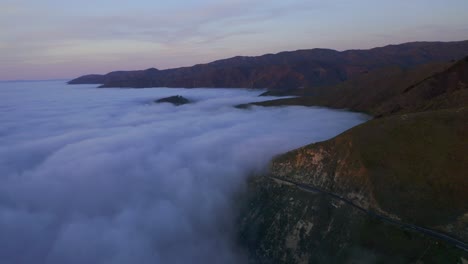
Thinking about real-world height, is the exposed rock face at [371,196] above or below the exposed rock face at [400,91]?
below

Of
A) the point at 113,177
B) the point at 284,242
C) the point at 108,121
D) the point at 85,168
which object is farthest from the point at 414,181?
the point at 108,121

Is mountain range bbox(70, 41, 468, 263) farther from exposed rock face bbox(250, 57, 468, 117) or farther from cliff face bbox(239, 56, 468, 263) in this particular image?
exposed rock face bbox(250, 57, 468, 117)

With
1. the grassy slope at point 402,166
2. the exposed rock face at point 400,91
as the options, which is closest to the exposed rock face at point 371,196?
the grassy slope at point 402,166

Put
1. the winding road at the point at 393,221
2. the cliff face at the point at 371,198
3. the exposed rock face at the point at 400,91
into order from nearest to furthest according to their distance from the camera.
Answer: the winding road at the point at 393,221, the cliff face at the point at 371,198, the exposed rock face at the point at 400,91

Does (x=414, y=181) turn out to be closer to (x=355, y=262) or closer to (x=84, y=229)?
(x=355, y=262)

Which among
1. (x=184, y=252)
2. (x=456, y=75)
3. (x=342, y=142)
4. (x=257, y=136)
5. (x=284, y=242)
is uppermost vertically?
(x=456, y=75)

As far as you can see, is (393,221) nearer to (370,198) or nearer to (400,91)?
Answer: (370,198)

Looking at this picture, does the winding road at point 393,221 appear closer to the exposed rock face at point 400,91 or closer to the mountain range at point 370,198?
the mountain range at point 370,198

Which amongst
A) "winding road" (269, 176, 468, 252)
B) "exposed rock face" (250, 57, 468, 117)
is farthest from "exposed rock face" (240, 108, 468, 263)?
"exposed rock face" (250, 57, 468, 117)
